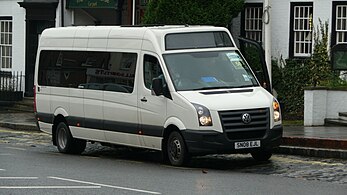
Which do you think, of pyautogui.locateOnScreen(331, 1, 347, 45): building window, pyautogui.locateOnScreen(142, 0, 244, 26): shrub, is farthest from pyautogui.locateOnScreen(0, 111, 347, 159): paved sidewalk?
pyautogui.locateOnScreen(142, 0, 244, 26): shrub

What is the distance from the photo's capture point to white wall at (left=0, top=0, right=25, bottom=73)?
123ft

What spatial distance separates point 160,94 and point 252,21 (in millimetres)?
14118

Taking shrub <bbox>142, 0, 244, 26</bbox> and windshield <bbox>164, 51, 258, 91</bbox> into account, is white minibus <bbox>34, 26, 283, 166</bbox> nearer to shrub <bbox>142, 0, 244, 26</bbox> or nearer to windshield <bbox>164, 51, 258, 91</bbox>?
windshield <bbox>164, 51, 258, 91</bbox>

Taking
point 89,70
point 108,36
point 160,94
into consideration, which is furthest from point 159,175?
point 89,70

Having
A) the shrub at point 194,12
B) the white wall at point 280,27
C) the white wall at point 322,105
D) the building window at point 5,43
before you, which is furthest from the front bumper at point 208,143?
the building window at point 5,43

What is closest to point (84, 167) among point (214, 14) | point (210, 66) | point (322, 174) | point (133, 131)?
point (133, 131)

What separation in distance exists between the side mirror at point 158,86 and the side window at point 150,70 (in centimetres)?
36

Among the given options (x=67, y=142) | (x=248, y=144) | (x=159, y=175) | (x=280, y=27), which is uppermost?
(x=280, y=27)

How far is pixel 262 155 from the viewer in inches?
703

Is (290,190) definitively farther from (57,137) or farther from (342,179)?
(57,137)

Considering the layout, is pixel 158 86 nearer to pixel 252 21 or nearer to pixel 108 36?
pixel 108 36

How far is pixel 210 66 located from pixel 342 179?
4.00 m

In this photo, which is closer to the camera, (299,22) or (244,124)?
(244,124)

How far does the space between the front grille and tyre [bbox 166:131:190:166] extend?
0.85 meters
